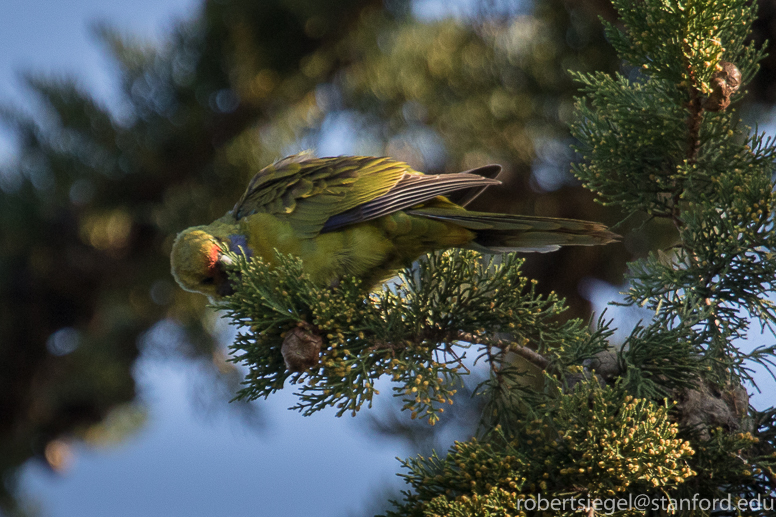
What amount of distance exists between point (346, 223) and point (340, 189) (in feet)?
0.28

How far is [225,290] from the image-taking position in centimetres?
154

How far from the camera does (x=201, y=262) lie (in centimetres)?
147

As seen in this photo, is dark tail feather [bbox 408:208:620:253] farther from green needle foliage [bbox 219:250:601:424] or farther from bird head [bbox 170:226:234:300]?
bird head [bbox 170:226:234:300]

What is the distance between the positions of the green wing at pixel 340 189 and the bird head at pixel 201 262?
0.14m

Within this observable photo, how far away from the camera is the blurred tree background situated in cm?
240

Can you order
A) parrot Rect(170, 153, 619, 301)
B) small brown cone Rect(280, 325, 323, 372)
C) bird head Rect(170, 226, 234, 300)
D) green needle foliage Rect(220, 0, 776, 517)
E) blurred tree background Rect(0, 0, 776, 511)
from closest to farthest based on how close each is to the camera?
green needle foliage Rect(220, 0, 776, 517) < small brown cone Rect(280, 325, 323, 372) < parrot Rect(170, 153, 619, 301) < bird head Rect(170, 226, 234, 300) < blurred tree background Rect(0, 0, 776, 511)

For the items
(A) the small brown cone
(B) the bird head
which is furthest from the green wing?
(A) the small brown cone

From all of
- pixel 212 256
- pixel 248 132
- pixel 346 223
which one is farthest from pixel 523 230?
pixel 248 132

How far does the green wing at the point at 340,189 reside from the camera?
1.36 meters

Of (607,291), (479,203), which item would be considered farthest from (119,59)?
(607,291)

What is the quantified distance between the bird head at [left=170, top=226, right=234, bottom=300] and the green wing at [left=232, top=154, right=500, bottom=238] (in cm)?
14

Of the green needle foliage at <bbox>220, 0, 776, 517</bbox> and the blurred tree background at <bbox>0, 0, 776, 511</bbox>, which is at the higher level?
the blurred tree background at <bbox>0, 0, 776, 511</bbox>

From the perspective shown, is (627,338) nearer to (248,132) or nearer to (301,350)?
(301,350)

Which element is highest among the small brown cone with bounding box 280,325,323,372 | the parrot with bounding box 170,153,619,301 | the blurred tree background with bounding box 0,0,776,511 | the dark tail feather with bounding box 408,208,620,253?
the blurred tree background with bounding box 0,0,776,511
